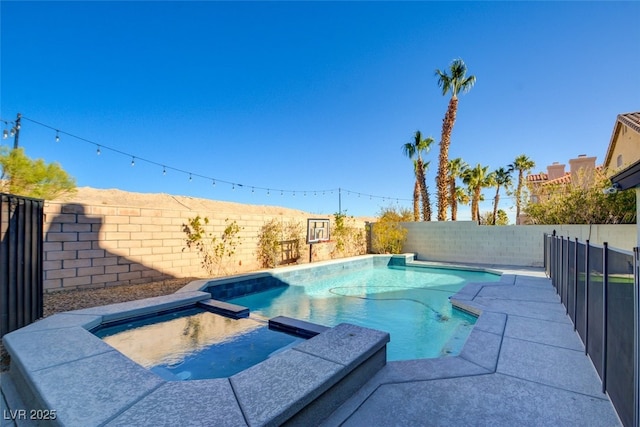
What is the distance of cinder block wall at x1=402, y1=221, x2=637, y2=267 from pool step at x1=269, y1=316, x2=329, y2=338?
30.1 feet

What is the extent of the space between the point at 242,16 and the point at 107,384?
9.84 m

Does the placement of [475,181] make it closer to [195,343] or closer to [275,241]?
[275,241]

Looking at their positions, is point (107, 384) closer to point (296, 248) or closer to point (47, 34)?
point (296, 248)

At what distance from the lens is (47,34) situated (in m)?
7.47

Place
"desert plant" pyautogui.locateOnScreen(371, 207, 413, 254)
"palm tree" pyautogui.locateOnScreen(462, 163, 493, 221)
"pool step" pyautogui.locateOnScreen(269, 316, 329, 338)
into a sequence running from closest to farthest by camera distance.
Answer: "pool step" pyautogui.locateOnScreen(269, 316, 329, 338), "desert plant" pyautogui.locateOnScreen(371, 207, 413, 254), "palm tree" pyautogui.locateOnScreen(462, 163, 493, 221)

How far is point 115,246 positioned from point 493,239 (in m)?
12.1

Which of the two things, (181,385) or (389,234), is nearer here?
(181,385)

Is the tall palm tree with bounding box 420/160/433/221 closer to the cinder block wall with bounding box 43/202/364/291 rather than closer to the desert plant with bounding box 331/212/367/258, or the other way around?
the desert plant with bounding box 331/212/367/258

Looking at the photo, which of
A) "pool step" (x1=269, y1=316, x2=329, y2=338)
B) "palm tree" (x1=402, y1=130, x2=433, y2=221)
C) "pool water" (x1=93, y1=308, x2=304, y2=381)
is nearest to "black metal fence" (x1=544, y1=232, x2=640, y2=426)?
"pool step" (x1=269, y1=316, x2=329, y2=338)

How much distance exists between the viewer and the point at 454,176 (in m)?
20.1

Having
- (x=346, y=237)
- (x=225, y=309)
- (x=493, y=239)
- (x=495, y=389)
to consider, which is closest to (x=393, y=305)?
(x=225, y=309)

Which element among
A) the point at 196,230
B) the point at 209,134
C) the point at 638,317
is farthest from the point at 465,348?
the point at 209,134

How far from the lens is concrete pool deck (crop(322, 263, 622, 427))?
6.21ft

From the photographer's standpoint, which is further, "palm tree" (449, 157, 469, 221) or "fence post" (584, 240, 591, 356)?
"palm tree" (449, 157, 469, 221)
